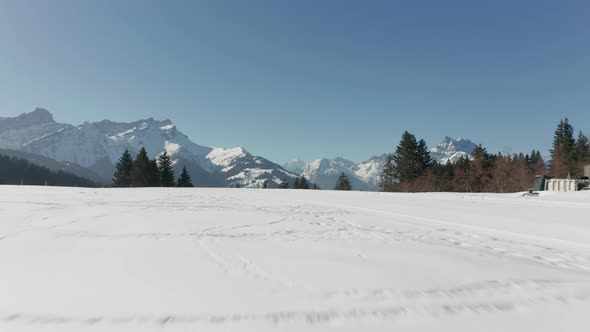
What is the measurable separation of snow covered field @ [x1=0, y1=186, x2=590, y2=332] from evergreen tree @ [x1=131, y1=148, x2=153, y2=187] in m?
49.7

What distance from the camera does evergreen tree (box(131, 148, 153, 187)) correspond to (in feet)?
164

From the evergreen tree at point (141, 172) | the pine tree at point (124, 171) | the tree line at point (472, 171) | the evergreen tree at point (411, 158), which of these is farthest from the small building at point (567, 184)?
the pine tree at point (124, 171)

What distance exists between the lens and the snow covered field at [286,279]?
212 centimetres

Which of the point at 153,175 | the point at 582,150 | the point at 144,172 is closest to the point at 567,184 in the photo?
the point at 153,175

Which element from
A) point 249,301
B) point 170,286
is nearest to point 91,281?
point 170,286

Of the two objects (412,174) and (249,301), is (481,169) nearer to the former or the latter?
(412,174)

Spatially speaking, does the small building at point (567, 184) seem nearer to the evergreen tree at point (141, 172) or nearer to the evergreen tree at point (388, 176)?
the evergreen tree at point (388, 176)

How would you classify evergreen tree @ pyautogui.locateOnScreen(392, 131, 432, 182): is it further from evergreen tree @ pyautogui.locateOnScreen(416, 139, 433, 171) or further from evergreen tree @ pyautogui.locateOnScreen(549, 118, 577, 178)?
evergreen tree @ pyautogui.locateOnScreen(549, 118, 577, 178)

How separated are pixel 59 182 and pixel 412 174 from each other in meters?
159

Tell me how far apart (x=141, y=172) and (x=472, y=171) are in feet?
179

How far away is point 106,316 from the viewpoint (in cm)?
208

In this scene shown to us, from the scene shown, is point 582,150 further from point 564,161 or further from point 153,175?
point 153,175

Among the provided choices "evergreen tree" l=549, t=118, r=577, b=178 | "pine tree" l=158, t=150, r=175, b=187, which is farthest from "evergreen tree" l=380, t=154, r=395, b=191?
"pine tree" l=158, t=150, r=175, b=187

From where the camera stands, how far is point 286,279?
9.30ft
